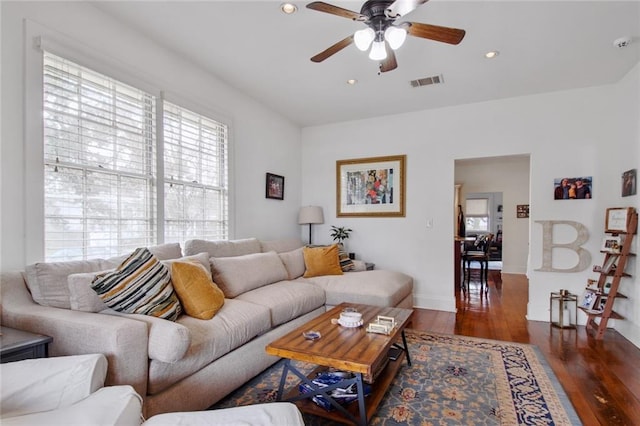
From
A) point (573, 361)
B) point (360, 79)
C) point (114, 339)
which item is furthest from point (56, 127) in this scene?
point (573, 361)

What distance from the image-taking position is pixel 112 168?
101 inches

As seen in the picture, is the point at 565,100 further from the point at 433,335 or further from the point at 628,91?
the point at 433,335

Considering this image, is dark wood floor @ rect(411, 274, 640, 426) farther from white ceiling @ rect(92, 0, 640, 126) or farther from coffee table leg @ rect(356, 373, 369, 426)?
white ceiling @ rect(92, 0, 640, 126)

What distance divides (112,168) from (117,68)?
78 cm

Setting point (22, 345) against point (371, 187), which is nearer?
point (22, 345)

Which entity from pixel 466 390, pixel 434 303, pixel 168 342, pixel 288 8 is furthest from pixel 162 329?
pixel 434 303

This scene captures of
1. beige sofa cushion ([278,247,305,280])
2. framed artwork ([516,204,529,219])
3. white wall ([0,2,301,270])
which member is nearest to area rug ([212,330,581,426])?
beige sofa cushion ([278,247,305,280])

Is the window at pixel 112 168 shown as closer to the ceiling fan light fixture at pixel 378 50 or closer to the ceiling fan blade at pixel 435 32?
the ceiling fan light fixture at pixel 378 50

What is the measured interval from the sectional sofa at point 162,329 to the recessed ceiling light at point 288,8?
201 centimetres

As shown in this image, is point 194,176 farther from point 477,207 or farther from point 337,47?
point 477,207

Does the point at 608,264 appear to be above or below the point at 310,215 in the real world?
below

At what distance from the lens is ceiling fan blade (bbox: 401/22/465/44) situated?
2.00 metres

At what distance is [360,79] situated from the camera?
3.57 metres

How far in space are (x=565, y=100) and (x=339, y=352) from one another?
401 centimetres
